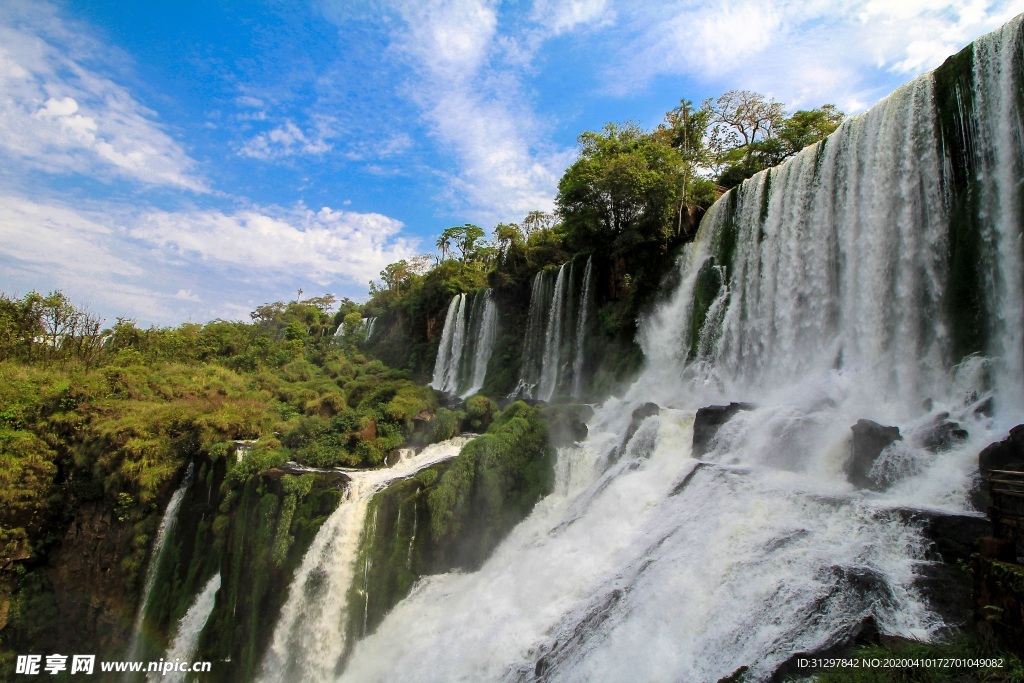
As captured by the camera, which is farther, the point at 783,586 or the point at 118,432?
the point at 118,432

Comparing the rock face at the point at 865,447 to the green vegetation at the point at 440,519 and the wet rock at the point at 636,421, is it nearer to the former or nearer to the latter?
the wet rock at the point at 636,421

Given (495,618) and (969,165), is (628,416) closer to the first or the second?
(495,618)

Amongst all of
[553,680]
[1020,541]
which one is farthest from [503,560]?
[1020,541]

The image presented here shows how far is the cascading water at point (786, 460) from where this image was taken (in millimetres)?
6176

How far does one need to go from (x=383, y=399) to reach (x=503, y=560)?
911 cm

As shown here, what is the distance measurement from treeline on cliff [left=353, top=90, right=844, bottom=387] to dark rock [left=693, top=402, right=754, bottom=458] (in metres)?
7.31

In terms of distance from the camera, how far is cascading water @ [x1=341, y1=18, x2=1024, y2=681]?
618 centimetres

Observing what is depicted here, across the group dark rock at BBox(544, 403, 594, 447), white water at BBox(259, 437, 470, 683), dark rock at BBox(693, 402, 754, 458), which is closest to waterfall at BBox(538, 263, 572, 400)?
dark rock at BBox(544, 403, 594, 447)

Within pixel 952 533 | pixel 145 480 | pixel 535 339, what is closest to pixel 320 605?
pixel 145 480

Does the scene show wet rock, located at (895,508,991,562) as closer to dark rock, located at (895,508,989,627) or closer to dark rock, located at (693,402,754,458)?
dark rock, located at (895,508,989,627)

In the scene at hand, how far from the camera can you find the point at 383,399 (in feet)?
60.4

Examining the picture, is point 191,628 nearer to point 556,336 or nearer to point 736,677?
point 736,677

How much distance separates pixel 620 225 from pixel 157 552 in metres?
18.3

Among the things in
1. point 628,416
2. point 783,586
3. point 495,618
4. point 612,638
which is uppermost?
point 628,416
